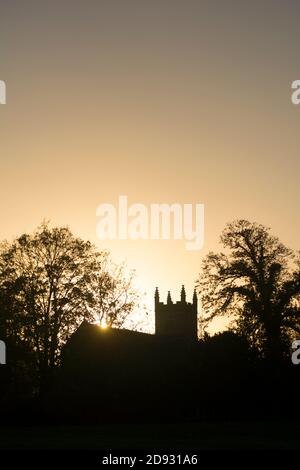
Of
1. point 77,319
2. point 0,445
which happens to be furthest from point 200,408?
point 0,445

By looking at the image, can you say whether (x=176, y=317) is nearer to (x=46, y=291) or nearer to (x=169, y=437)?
(x=46, y=291)

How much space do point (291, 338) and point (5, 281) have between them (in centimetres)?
2426

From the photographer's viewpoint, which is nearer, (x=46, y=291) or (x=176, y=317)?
(x=46, y=291)

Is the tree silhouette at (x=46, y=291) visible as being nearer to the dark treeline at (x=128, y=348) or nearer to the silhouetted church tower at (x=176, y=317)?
the dark treeline at (x=128, y=348)

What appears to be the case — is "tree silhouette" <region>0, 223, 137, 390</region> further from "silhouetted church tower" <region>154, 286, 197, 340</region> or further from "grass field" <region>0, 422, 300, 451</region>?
"silhouetted church tower" <region>154, 286, 197, 340</region>

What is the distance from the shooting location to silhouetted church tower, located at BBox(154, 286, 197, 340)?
324 feet

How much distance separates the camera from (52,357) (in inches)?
2242

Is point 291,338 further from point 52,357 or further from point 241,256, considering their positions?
point 52,357

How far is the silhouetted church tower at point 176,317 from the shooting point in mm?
98625

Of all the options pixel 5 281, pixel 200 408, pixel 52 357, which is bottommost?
pixel 200 408

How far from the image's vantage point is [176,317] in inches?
3910

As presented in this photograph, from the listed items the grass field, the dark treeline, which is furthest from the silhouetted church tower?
the grass field

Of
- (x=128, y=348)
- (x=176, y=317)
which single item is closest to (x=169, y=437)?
(x=128, y=348)

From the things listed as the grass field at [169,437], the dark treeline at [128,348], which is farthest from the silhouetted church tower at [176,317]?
the grass field at [169,437]
